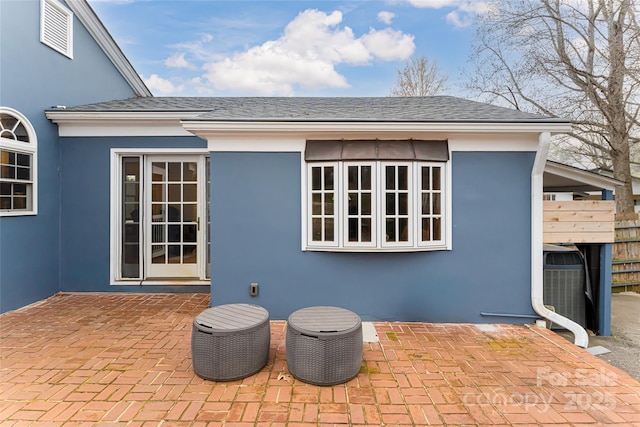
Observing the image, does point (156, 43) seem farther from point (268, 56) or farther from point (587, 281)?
point (587, 281)

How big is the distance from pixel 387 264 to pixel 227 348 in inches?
88.7

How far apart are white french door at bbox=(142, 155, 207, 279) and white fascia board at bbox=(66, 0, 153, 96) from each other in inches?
123

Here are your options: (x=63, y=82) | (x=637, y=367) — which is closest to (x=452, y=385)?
(x=637, y=367)

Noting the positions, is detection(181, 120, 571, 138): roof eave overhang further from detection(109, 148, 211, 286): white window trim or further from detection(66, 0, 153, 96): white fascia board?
detection(66, 0, 153, 96): white fascia board

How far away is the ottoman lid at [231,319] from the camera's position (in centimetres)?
282

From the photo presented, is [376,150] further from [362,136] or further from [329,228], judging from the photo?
[329,228]

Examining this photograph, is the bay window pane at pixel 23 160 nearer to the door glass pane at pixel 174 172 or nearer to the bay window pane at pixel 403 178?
the door glass pane at pixel 174 172

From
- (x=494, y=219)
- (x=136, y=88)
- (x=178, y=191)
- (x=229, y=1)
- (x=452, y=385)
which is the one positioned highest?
(x=229, y=1)

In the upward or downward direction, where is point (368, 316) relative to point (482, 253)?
downward

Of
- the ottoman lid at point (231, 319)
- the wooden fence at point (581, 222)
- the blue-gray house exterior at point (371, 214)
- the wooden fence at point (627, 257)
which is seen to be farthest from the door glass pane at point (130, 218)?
the wooden fence at point (627, 257)

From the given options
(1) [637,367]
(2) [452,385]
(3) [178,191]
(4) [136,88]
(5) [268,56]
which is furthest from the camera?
(5) [268,56]

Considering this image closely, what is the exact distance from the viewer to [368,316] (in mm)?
4148

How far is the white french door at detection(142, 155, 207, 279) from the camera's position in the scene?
5449 millimetres

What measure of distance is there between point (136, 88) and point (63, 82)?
291 centimetres
